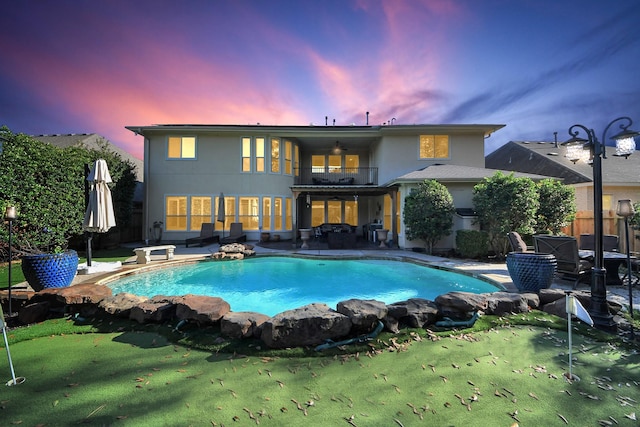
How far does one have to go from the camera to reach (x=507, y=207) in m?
8.55

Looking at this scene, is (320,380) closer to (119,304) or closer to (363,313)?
(363,313)

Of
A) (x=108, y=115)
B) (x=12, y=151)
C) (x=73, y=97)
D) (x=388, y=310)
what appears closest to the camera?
(x=388, y=310)

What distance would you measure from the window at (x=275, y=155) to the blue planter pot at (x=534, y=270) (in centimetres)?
1158

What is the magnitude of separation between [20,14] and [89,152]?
16.0 ft

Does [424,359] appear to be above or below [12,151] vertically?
below

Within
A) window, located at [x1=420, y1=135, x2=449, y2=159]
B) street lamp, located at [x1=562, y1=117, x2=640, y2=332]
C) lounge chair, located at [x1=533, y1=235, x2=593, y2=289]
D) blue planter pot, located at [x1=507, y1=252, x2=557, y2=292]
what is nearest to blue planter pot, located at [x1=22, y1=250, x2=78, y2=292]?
blue planter pot, located at [x1=507, y1=252, x2=557, y2=292]

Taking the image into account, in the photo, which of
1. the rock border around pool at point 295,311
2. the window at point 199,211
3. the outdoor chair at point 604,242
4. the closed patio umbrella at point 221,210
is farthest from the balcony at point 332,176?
the rock border around pool at point 295,311

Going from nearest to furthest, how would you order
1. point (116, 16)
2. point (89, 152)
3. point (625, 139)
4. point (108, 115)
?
point (625, 139) < point (116, 16) < point (89, 152) < point (108, 115)

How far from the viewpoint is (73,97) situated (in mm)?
12195

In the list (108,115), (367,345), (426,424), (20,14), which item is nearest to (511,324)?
(367,345)

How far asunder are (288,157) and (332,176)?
130 inches

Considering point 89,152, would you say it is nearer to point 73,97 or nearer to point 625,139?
point 73,97

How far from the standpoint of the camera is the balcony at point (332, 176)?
16.0 metres

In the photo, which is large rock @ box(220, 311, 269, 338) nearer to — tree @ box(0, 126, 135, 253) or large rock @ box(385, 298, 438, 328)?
large rock @ box(385, 298, 438, 328)
